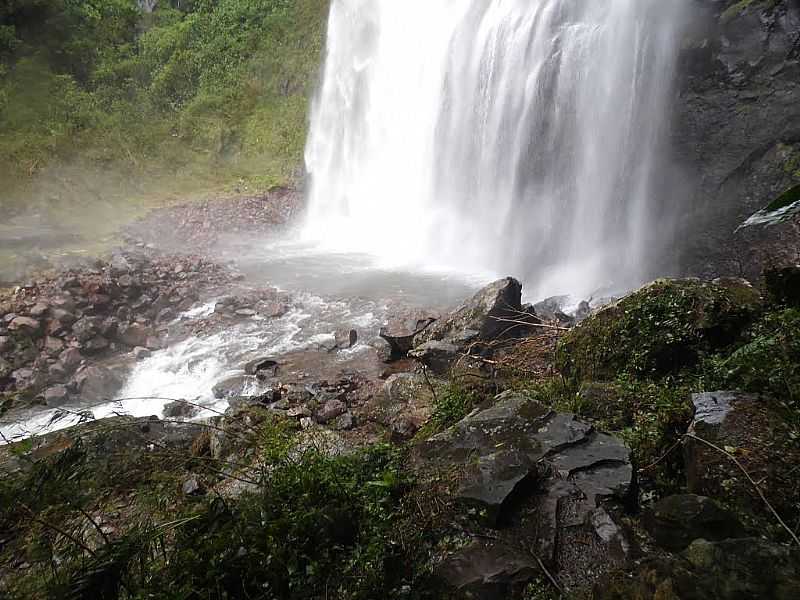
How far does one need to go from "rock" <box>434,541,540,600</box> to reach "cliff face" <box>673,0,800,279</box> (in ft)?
23.0

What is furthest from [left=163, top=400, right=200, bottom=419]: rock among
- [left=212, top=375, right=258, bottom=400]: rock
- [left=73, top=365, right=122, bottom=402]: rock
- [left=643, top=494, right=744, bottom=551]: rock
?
[left=643, top=494, right=744, bottom=551]: rock

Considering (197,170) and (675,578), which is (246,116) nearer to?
(197,170)

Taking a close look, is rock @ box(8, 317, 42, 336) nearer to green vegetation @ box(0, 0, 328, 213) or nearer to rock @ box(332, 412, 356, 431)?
rock @ box(332, 412, 356, 431)

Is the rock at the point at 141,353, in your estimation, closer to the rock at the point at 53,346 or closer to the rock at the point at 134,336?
the rock at the point at 134,336

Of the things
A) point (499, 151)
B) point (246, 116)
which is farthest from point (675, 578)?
point (246, 116)

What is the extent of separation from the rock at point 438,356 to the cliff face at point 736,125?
4.99 meters

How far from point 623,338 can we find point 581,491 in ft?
6.69

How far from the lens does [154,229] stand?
50.0 feet

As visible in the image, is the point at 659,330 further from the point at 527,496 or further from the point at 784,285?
the point at 527,496

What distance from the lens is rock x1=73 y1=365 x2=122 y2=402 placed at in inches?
295

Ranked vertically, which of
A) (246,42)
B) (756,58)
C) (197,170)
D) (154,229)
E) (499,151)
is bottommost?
(154,229)

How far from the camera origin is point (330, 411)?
5363 millimetres

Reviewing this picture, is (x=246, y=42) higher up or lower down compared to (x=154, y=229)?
higher up

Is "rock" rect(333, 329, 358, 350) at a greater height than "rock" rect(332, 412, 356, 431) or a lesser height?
lesser
